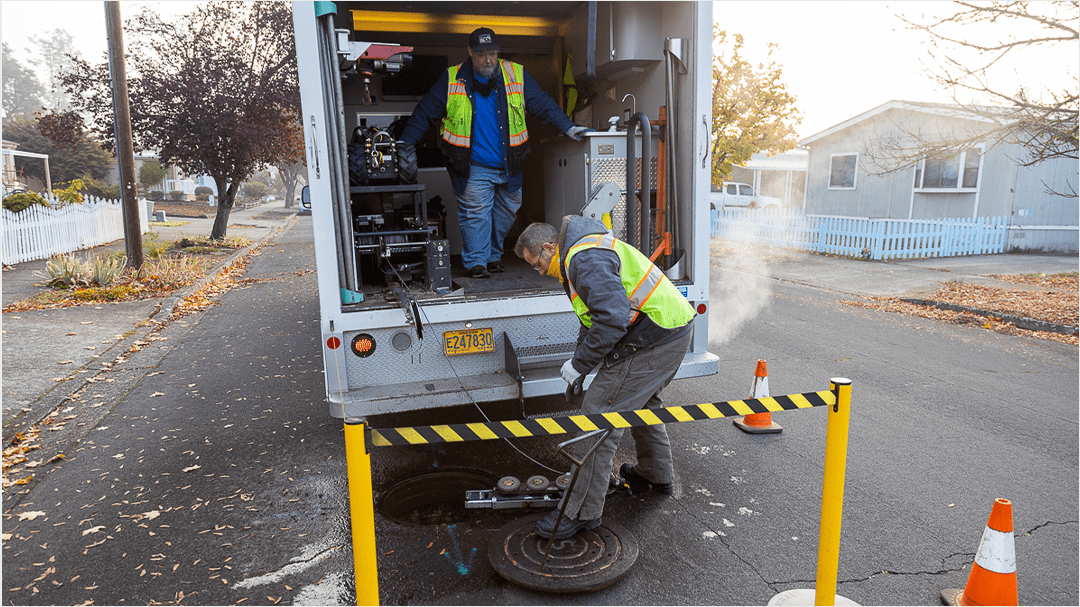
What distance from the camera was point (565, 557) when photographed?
318cm

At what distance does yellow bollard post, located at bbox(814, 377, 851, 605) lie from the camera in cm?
262

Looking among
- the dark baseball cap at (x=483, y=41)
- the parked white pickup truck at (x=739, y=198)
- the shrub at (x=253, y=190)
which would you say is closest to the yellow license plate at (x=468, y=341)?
the dark baseball cap at (x=483, y=41)

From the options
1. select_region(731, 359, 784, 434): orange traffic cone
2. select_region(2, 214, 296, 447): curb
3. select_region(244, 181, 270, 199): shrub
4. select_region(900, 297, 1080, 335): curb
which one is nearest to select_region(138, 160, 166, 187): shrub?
select_region(244, 181, 270, 199): shrub

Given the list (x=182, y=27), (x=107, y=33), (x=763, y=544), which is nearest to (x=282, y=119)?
(x=182, y=27)

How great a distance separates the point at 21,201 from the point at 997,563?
22544 millimetres

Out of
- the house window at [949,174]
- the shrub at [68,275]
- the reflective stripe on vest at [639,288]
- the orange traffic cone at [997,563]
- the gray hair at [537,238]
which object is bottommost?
the orange traffic cone at [997,563]

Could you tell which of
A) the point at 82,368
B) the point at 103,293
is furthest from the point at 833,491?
the point at 103,293

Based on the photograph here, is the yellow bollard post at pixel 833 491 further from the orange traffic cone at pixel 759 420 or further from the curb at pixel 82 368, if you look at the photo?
the curb at pixel 82 368

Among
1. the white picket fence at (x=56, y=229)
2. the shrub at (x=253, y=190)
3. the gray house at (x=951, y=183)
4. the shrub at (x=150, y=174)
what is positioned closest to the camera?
the white picket fence at (x=56, y=229)

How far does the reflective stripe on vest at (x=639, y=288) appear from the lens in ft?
10.2

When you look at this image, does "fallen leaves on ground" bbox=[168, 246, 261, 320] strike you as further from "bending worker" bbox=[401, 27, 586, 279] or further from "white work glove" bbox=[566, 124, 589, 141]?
"white work glove" bbox=[566, 124, 589, 141]

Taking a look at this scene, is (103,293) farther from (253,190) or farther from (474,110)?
(253,190)

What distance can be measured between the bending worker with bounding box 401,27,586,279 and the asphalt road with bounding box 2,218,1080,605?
160 cm

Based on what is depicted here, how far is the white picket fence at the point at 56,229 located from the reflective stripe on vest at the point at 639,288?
14581 millimetres
